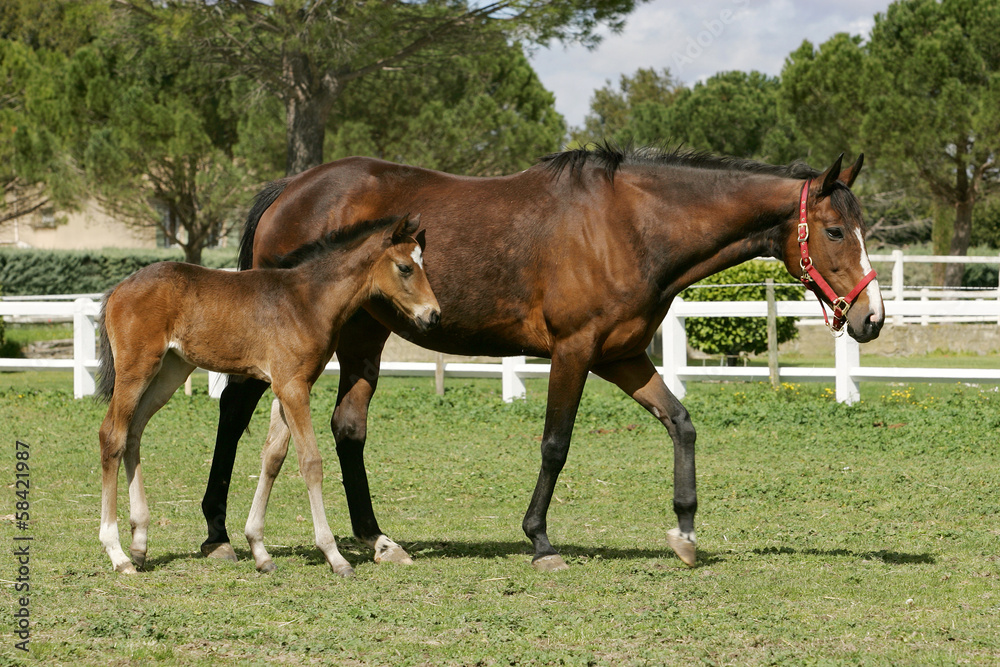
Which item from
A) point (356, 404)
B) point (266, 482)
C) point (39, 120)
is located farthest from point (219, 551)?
point (39, 120)

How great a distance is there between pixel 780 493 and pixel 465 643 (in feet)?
14.0

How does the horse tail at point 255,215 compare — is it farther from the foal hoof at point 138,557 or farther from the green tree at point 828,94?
the green tree at point 828,94

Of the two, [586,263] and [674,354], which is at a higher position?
[586,263]

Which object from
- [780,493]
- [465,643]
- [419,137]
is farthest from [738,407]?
[419,137]

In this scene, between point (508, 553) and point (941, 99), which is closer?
point (508, 553)

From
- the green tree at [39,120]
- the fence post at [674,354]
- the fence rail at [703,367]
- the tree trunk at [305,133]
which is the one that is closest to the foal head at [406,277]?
the fence rail at [703,367]

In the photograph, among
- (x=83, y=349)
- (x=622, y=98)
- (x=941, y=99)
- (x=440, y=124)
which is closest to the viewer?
(x=83, y=349)

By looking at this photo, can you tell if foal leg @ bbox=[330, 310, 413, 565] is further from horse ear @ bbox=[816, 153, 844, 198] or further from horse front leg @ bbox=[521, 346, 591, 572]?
horse ear @ bbox=[816, 153, 844, 198]

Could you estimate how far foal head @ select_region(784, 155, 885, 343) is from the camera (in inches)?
209

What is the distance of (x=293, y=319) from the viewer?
537 centimetres

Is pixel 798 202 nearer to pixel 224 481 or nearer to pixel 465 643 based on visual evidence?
pixel 465 643

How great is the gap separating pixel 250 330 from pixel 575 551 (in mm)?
2201

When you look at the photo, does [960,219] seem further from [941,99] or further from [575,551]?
[575,551]

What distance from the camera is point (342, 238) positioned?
563 cm
